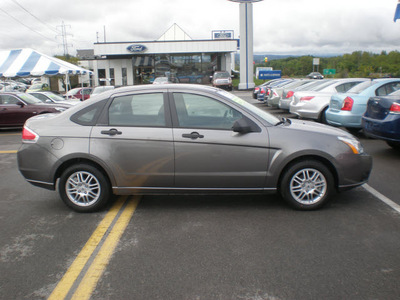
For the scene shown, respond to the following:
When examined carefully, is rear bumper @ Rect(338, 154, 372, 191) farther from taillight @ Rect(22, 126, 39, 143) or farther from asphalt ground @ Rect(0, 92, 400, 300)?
taillight @ Rect(22, 126, 39, 143)

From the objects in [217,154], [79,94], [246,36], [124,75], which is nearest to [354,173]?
[217,154]

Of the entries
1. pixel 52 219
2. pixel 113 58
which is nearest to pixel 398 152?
pixel 52 219

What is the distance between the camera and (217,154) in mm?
4695

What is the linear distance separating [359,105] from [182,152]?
6859mm

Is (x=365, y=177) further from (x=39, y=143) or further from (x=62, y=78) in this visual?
(x=62, y=78)

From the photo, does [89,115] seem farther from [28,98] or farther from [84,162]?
[28,98]

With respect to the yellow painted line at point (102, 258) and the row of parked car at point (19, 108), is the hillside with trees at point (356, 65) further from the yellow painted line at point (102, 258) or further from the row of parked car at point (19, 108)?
the yellow painted line at point (102, 258)

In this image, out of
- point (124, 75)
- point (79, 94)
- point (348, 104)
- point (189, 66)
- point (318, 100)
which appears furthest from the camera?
point (124, 75)

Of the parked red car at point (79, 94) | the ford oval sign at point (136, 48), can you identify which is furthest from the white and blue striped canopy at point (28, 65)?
the ford oval sign at point (136, 48)

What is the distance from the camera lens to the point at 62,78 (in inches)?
1495

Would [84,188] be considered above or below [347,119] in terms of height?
below

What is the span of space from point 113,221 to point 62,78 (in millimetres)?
36451

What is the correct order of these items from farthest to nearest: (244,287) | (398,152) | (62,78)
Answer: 1. (62,78)
2. (398,152)
3. (244,287)

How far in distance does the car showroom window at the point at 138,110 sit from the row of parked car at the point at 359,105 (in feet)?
16.0
